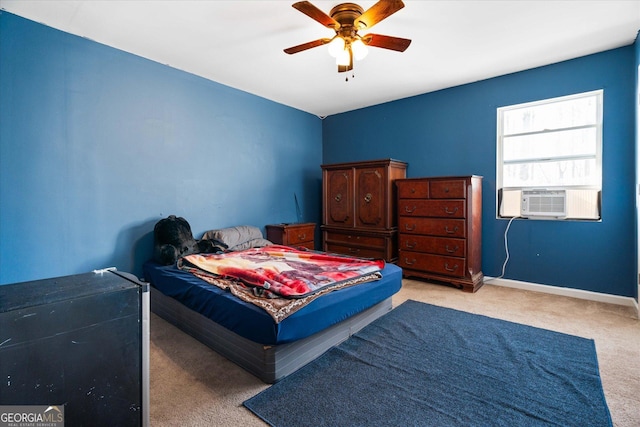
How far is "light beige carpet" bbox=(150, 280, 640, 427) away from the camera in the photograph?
4.96 feet

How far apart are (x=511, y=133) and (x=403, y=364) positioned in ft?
10.7

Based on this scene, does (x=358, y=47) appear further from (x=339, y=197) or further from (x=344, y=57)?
(x=339, y=197)

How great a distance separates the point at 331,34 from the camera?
2.79 meters

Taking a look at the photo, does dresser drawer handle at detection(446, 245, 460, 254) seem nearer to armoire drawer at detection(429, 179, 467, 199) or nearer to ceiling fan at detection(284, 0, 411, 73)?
armoire drawer at detection(429, 179, 467, 199)

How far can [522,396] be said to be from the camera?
1.62 m

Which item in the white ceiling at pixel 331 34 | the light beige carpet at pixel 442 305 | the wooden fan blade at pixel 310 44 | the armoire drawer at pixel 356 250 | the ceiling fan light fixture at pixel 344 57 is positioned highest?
the white ceiling at pixel 331 34

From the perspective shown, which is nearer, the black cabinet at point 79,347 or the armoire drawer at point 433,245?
the black cabinet at point 79,347

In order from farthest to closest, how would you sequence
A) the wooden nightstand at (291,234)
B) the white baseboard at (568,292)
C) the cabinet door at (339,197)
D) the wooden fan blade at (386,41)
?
1. the cabinet door at (339,197)
2. the wooden nightstand at (291,234)
3. the white baseboard at (568,292)
4. the wooden fan blade at (386,41)

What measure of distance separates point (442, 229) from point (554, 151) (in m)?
1.54

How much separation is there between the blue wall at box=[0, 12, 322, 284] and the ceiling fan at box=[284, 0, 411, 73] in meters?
1.79

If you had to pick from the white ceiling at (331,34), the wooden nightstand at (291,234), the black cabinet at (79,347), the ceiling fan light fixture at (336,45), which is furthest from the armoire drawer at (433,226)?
the black cabinet at (79,347)

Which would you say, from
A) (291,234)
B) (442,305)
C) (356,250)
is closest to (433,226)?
(442,305)

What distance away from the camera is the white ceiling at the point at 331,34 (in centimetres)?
237

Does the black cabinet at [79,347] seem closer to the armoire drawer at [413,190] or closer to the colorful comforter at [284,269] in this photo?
the colorful comforter at [284,269]
